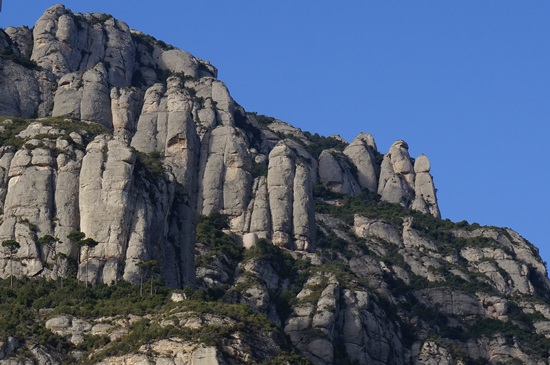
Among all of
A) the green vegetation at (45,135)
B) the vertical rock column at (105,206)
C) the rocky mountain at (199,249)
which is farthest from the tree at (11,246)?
the green vegetation at (45,135)

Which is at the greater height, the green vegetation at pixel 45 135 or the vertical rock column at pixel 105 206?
the green vegetation at pixel 45 135

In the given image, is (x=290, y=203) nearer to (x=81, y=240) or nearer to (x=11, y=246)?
(x=81, y=240)

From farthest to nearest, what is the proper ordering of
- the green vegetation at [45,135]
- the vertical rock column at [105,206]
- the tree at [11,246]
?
1. the green vegetation at [45,135]
2. the vertical rock column at [105,206]
3. the tree at [11,246]

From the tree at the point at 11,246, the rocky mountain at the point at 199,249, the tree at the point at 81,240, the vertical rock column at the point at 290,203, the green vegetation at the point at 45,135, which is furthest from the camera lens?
the vertical rock column at the point at 290,203

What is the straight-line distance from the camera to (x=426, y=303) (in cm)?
17312

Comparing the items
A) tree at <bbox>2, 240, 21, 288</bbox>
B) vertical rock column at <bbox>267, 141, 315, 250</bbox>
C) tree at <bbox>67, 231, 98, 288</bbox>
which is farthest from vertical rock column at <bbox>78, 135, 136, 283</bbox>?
vertical rock column at <bbox>267, 141, 315, 250</bbox>

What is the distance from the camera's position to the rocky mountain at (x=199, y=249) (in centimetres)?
11812

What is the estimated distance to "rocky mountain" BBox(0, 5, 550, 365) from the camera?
118125mm

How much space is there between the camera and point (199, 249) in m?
160

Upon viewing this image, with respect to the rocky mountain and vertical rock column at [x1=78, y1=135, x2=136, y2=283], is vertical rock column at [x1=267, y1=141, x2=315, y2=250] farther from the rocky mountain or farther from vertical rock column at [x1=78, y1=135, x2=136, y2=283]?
vertical rock column at [x1=78, y1=135, x2=136, y2=283]

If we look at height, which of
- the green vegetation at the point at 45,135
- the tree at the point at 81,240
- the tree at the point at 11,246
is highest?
the green vegetation at the point at 45,135

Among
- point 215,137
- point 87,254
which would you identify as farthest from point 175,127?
point 87,254

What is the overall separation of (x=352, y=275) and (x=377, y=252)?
60.8ft

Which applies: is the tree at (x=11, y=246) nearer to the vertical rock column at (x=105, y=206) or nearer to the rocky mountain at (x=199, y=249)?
the rocky mountain at (x=199, y=249)
